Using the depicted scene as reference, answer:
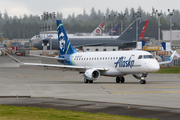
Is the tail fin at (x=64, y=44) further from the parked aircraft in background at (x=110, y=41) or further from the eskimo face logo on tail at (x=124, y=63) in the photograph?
the parked aircraft in background at (x=110, y=41)

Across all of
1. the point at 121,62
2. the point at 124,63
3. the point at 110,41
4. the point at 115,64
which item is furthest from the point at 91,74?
the point at 110,41

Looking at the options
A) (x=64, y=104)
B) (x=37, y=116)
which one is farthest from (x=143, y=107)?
(x=37, y=116)

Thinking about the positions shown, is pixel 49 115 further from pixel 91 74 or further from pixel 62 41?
pixel 62 41

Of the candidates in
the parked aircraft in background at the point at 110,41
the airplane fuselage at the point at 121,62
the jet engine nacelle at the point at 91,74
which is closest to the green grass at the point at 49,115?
the airplane fuselage at the point at 121,62

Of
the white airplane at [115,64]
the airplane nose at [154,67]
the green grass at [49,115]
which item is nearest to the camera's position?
the green grass at [49,115]

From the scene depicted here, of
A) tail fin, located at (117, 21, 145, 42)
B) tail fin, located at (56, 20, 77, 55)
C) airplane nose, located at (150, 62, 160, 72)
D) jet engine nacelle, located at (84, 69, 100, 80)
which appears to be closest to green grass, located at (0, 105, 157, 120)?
airplane nose, located at (150, 62, 160, 72)

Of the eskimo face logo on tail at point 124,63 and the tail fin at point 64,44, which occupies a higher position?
the tail fin at point 64,44

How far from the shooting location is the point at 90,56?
42844 millimetres

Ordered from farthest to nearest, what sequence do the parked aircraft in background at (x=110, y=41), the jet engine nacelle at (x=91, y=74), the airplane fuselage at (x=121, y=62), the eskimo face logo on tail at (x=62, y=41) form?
the parked aircraft in background at (x=110, y=41)
the eskimo face logo on tail at (x=62, y=41)
the jet engine nacelle at (x=91, y=74)
the airplane fuselage at (x=121, y=62)

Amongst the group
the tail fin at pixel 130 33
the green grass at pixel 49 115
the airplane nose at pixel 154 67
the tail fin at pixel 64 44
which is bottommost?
the green grass at pixel 49 115

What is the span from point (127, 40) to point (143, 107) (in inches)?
3538

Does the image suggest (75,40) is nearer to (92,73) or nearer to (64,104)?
(92,73)

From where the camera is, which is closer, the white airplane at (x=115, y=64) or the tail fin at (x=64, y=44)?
the white airplane at (x=115, y=64)

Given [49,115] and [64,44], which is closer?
[49,115]
